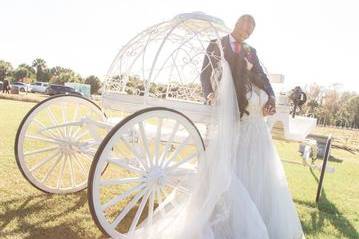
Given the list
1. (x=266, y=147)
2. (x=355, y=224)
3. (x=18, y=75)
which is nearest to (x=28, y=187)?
(x=266, y=147)

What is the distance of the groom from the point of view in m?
4.21

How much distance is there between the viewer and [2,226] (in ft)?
12.7

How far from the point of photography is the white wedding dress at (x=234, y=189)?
374 centimetres

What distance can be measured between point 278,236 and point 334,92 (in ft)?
196

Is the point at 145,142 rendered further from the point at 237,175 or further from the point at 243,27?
the point at 243,27

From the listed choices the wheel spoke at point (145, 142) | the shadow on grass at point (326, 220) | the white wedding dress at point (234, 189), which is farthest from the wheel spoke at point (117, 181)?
the shadow on grass at point (326, 220)

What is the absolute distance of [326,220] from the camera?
5.41m

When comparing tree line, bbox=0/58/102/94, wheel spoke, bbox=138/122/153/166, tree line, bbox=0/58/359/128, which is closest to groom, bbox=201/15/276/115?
wheel spoke, bbox=138/122/153/166

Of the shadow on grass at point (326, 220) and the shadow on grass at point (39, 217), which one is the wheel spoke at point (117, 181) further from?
the shadow on grass at point (326, 220)

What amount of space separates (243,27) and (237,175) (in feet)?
4.82

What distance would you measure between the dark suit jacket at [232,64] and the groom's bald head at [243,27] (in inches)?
3.6

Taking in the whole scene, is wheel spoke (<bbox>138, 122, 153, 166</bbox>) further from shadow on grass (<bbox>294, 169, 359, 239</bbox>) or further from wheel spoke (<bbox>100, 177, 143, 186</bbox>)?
shadow on grass (<bbox>294, 169, 359, 239</bbox>)

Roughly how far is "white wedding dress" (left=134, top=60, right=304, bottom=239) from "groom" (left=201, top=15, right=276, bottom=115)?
10cm

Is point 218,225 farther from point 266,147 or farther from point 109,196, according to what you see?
point 109,196
